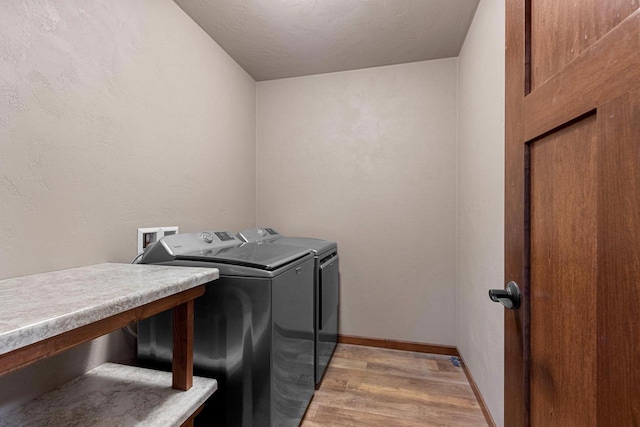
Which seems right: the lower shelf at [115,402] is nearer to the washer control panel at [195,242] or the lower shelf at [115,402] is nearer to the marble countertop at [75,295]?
the marble countertop at [75,295]

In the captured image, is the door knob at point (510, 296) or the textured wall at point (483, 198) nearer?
the door knob at point (510, 296)

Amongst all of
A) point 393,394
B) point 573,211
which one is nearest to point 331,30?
point 573,211

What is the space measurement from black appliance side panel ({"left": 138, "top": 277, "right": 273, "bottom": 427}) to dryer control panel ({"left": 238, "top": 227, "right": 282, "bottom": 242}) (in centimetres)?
80

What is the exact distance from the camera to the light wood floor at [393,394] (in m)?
1.55

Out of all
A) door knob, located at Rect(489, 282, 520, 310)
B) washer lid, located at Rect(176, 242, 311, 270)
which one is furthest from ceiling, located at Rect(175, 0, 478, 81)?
door knob, located at Rect(489, 282, 520, 310)

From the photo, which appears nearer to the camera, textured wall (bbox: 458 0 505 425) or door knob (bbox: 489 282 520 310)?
door knob (bbox: 489 282 520 310)

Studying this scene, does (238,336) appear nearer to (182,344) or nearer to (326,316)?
(182,344)

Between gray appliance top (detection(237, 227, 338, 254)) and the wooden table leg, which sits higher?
gray appliance top (detection(237, 227, 338, 254))

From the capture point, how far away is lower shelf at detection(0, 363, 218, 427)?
2.82 feet

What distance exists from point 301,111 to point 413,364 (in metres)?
2.22

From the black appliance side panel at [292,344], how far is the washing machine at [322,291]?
103 mm

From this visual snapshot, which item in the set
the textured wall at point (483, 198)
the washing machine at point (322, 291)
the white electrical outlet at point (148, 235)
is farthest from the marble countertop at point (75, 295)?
the textured wall at point (483, 198)

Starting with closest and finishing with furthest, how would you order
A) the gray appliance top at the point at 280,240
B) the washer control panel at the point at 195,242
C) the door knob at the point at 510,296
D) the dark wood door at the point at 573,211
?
the dark wood door at the point at 573,211 < the door knob at the point at 510,296 < the washer control panel at the point at 195,242 < the gray appliance top at the point at 280,240

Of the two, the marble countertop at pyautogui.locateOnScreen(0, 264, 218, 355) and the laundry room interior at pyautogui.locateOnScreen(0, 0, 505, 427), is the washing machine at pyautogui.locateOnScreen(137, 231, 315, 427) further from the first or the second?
the laundry room interior at pyautogui.locateOnScreen(0, 0, 505, 427)
